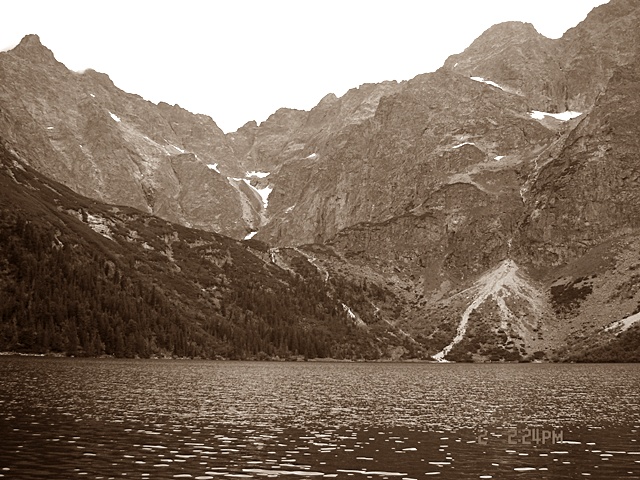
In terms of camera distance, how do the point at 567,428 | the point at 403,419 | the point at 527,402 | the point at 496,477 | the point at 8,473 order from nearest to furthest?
the point at 8,473, the point at 496,477, the point at 567,428, the point at 403,419, the point at 527,402

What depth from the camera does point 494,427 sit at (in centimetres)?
6506

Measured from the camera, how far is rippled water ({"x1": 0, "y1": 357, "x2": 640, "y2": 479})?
4244 cm

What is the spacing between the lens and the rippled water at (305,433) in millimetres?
42438

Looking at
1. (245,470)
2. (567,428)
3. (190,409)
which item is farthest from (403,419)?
(245,470)

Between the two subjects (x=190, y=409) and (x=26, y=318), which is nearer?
(x=190, y=409)

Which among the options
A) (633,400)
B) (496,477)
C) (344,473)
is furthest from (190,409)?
(633,400)

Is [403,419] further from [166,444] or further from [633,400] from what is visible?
[633,400]

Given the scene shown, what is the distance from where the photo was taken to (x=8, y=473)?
123ft

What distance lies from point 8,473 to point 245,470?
13.5 meters

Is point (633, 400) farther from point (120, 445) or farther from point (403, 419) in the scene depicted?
point (120, 445)

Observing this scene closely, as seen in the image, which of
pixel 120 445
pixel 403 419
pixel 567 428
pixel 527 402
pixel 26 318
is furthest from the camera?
pixel 26 318

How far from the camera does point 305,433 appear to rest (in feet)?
197

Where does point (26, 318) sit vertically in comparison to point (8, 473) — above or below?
above

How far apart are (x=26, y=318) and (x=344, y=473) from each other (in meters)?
181
